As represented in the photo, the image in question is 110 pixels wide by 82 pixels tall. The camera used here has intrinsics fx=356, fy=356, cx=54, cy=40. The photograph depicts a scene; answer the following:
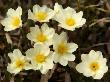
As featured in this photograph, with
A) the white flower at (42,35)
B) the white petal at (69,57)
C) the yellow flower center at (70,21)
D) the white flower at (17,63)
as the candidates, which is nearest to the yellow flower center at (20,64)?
the white flower at (17,63)

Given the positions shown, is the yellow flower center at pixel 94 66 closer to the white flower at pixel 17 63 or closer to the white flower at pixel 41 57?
the white flower at pixel 41 57

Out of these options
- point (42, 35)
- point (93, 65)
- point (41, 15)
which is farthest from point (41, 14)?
point (93, 65)

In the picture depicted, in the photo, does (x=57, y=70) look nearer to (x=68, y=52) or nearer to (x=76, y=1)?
(x=68, y=52)

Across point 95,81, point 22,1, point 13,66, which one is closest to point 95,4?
point 22,1

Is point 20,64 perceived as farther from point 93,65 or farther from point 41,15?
point 93,65

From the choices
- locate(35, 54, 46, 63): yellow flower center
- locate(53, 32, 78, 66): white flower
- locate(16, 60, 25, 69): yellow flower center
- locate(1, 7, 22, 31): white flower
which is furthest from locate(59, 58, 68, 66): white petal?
locate(1, 7, 22, 31): white flower

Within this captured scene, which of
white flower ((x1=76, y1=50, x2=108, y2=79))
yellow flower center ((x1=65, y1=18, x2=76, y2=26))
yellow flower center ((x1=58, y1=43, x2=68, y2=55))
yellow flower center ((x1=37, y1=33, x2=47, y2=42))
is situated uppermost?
yellow flower center ((x1=65, y1=18, x2=76, y2=26))

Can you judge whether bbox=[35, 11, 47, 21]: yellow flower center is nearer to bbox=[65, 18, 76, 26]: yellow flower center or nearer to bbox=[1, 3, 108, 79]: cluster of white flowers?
bbox=[1, 3, 108, 79]: cluster of white flowers
